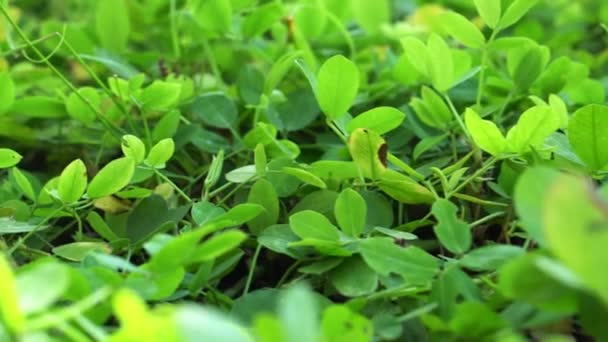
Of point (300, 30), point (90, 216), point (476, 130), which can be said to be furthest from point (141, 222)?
point (300, 30)

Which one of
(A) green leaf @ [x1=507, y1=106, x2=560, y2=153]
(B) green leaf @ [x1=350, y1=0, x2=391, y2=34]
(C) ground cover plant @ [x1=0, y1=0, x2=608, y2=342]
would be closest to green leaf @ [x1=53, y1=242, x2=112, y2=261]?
(C) ground cover plant @ [x1=0, y1=0, x2=608, y2=342]

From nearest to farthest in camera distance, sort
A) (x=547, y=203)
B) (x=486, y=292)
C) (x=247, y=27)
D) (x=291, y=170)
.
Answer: (x=547, y=203) < (x=486, y=292) < (x=291, y=170) < (x=247, y=27)

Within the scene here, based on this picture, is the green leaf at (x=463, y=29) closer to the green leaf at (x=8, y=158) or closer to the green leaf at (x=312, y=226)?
the green leaf at (x=312, y=226)

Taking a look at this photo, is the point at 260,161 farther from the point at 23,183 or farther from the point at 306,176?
the point at 23,183

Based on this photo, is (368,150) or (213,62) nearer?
(368,150)

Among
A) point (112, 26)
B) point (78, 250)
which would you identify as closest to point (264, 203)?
point (78, 250)

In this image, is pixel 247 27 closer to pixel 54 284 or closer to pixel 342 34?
pixel 342 34

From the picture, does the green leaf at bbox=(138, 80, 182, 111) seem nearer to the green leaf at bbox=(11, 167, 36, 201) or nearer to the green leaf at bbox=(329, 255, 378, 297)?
the green leaf at bbox=(11, 167, 36, 201)
